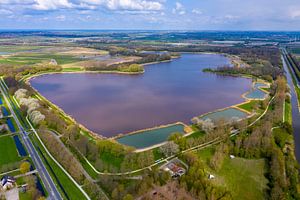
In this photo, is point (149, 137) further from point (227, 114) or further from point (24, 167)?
point (227, 114)

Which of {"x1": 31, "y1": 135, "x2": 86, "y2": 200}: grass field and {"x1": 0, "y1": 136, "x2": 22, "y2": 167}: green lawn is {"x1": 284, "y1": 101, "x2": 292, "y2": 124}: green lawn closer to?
{"x1": 31, "y1": 135, "x2": 86, "y2": 200}: grass field

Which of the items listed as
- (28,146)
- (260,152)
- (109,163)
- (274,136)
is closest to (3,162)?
(28,146)

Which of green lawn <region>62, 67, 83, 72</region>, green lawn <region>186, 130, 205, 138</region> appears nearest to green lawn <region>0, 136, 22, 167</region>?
green lawn <region>186, 130, 205, 138</region>

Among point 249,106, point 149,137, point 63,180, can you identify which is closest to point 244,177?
point 149,137

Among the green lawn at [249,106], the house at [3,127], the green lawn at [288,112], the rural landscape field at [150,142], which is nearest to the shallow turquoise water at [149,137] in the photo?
the rural landscape field at [150,142]

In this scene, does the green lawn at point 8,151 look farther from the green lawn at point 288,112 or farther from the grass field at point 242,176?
the green lawn at point 288,112

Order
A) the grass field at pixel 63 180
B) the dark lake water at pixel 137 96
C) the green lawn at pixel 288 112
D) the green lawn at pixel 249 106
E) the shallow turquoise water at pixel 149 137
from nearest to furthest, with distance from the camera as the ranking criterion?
the grass field at pixel 63 180, the shallow turquoise water at pixel 149 137, the green lawn at pixel 288 112, the dark lake water at pixel 137 96, the green lawn at pixel 249 106
